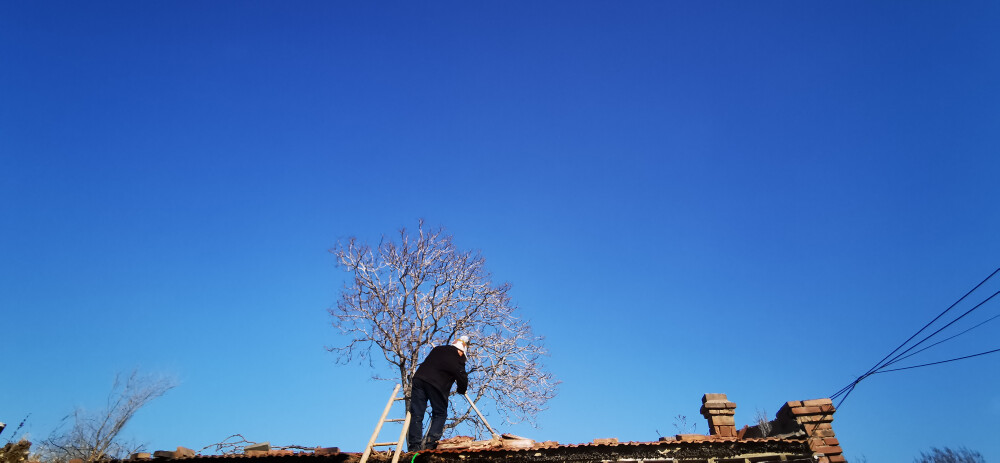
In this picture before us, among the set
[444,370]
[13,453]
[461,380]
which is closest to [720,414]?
[461,380]

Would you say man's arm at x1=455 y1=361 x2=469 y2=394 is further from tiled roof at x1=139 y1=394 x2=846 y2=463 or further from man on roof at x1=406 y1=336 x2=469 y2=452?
tiled roof at x1=139 y1=394 x2=846 y2=463

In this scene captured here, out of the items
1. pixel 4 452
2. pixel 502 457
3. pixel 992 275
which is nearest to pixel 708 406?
pixel 502 457

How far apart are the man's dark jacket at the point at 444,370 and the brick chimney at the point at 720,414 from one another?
3.88 meters

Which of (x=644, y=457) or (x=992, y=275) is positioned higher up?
(x=992, y=275)

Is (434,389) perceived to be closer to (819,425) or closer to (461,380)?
(461,380)

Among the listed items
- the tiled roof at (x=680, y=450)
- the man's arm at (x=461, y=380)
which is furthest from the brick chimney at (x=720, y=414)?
the man's arm at (x=461, y=380)

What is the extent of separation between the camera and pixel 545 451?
755cm

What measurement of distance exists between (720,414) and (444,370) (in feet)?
14.5

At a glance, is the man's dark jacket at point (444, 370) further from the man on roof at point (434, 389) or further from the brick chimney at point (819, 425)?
the brick chimney at point (819, 425)

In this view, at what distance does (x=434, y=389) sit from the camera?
8.50m

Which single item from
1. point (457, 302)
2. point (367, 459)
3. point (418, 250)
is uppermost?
point (418, 250)

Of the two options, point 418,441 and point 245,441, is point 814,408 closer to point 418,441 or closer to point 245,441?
point 418,441

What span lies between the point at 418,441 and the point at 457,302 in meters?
9.48

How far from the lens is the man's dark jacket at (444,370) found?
8531mm
